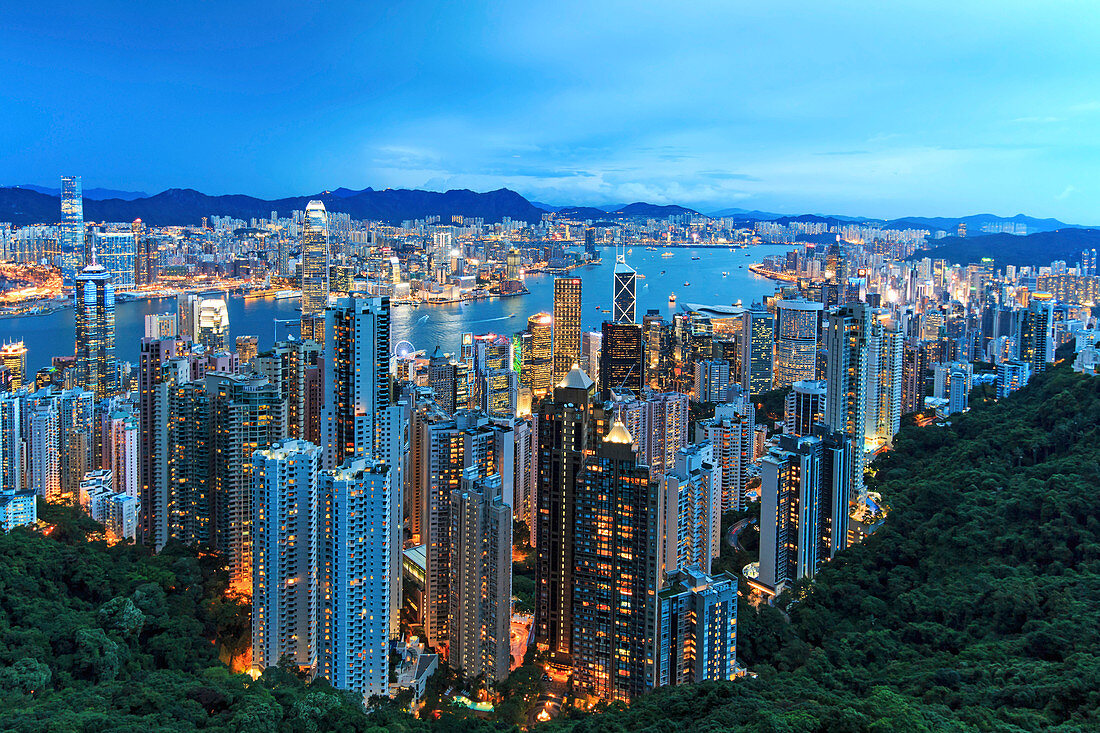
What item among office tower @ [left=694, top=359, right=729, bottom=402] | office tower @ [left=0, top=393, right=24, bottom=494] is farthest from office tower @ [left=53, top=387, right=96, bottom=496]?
office tower @ [left=694, top=359, right=729, bottom=402]

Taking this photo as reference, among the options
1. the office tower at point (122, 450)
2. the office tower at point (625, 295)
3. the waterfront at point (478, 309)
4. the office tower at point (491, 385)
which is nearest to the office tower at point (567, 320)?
the office tower at point (625, 295)

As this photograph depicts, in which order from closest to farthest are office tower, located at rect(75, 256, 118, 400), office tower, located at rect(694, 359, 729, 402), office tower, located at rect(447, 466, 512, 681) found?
1. office tower, located at rect(447, 466, 512, 681)
2. office tower, located at rect(75, 256, 118, 400)
3. office tower, located at rect(694, 359, 729, 402)

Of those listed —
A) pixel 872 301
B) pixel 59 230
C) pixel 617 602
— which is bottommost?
pixel 617 602

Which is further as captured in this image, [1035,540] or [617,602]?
[1035,540]

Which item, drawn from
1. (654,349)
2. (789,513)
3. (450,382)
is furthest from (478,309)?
(789,513)

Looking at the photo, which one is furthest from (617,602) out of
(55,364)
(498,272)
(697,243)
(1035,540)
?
(697,243)

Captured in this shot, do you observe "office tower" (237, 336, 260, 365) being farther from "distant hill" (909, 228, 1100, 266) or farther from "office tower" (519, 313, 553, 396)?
"distant hill" (909, 228, 1100, 266)

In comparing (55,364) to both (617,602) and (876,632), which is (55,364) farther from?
(876,632)
